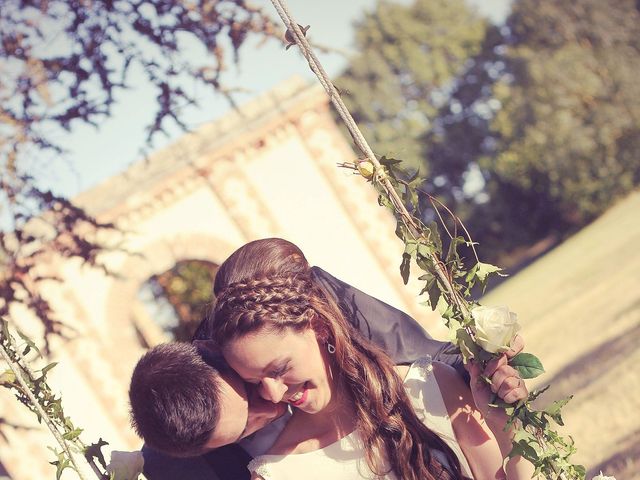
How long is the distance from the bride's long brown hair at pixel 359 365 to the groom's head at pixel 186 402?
0.14 m

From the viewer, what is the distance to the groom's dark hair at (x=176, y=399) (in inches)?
96.8

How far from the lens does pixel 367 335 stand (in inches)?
111

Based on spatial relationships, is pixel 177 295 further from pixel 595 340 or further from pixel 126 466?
pixel 126 466

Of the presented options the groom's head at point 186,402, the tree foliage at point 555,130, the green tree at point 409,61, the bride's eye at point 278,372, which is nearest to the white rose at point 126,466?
the groom's head at point 186,402

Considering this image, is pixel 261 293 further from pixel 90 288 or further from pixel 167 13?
pixel 90 288

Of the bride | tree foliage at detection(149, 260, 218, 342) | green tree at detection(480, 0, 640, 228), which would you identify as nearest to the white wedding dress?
the bride

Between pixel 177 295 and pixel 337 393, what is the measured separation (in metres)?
11.9

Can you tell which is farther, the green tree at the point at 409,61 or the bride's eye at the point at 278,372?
the green tree at the point at 409,61

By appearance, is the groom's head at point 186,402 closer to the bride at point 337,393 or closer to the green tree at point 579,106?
the bride at point 337,393

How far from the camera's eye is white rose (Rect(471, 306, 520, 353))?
2164 millimetres

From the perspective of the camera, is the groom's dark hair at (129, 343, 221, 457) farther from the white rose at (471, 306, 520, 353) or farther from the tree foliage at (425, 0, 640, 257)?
the tree foliage at (425, 0, 640, 257)

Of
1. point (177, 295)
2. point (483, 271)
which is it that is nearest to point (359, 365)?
point (483, 271)

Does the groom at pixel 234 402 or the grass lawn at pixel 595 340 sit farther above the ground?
the groom at pixel 234 402

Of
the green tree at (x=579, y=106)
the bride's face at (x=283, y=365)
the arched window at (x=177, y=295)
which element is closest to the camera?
the bride's face at (x=283, y=365)
